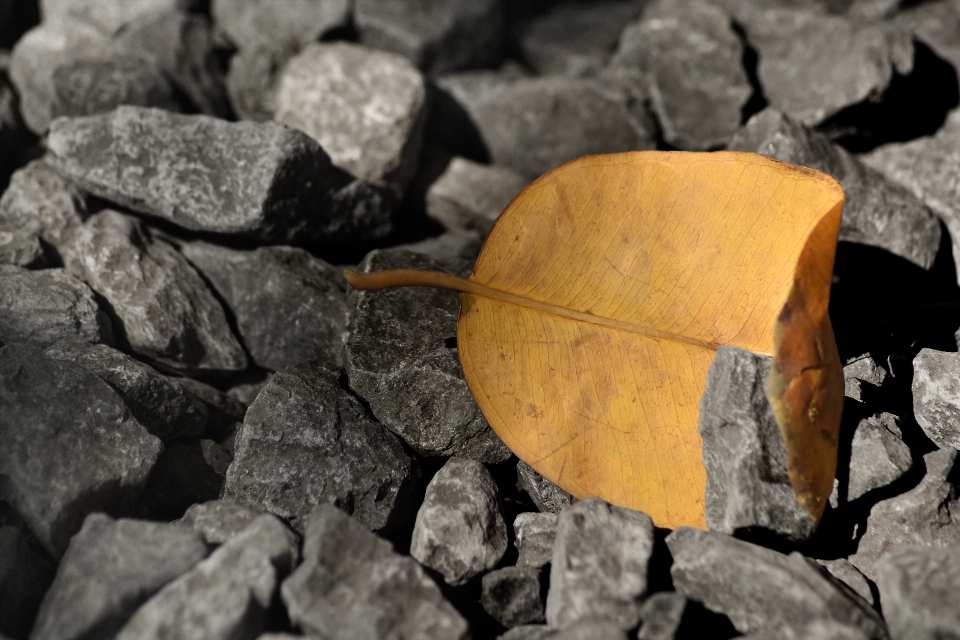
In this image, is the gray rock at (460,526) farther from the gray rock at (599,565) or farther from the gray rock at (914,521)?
the gray rock at (914,521)

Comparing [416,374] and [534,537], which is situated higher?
[416,374]

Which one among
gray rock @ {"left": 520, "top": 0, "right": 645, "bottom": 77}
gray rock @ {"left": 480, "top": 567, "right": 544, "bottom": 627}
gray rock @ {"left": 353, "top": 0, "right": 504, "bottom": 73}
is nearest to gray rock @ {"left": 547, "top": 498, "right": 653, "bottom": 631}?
gray rock @ {"left": 480, "top": 567, "right": 544, "bottom": 627}

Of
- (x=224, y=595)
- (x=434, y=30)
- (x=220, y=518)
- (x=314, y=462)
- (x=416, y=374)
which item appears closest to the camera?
(x=224, y=595)

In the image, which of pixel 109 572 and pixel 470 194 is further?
pixel 470 194

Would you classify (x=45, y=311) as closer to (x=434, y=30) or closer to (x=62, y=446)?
(x=62, y=446)

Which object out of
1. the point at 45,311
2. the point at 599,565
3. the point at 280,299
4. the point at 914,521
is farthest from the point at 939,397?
the point at 45,311

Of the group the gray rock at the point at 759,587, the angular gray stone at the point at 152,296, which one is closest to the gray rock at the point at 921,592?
the gray rock at the point at 759,587

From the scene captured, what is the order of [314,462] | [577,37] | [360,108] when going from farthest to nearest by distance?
[577,37], [360,108], [314,462]
